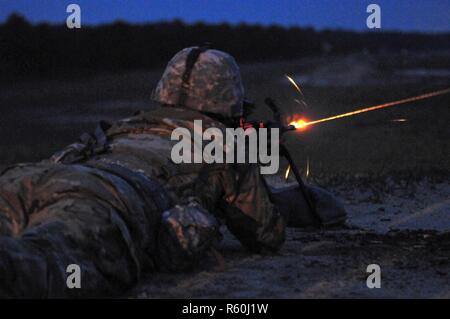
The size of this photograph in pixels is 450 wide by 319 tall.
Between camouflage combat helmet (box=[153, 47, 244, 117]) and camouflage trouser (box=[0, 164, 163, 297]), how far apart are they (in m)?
0.87

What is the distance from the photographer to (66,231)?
16.1 feet

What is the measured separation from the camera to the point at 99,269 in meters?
4.94

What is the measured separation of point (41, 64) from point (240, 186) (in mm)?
19756

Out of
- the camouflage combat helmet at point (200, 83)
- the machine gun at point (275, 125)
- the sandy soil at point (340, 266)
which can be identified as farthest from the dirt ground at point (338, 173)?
the camouflage combat helmet at point (200, 83)

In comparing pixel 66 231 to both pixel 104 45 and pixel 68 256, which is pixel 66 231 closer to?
pixel 68 256

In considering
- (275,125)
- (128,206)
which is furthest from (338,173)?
(128,206)

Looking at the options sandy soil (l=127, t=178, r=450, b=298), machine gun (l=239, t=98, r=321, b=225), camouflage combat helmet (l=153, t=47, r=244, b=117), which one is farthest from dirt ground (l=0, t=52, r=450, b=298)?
camouflage combat helmet (l=153, t=47, r=244, b=117)

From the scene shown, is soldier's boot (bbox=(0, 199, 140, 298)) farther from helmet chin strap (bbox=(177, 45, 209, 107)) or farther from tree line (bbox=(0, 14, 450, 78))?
tree line (bbox=(0, 14, 450, 78))

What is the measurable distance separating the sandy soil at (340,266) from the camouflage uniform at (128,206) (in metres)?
0.16

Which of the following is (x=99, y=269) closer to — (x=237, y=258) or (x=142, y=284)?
(x=142, y=284)

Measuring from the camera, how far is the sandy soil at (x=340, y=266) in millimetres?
5262

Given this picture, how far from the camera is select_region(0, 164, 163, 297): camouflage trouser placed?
15.0ft
